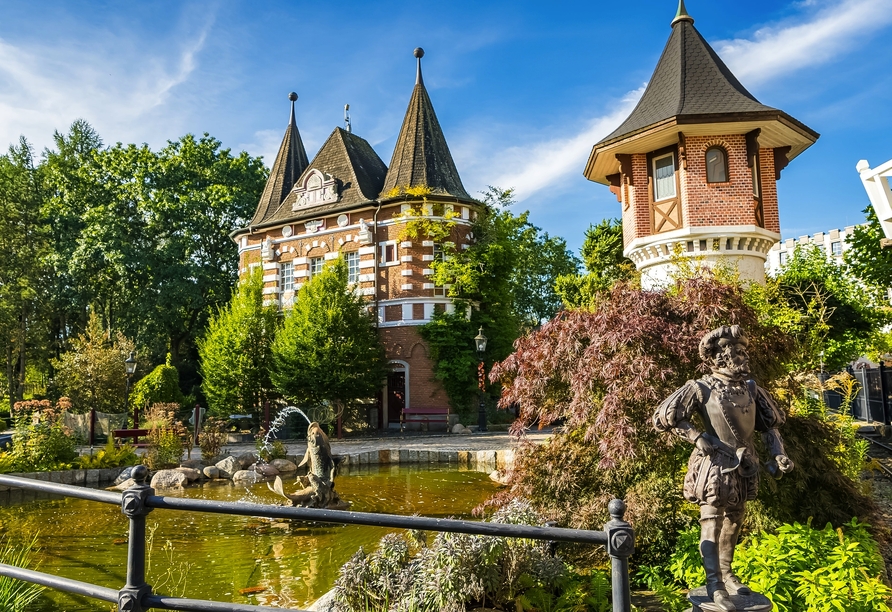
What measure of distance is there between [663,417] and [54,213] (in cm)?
3712

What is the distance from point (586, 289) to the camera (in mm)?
21516

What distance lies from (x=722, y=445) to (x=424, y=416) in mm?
22506

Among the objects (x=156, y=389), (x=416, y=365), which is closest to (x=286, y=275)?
A: (x=156, y=389)

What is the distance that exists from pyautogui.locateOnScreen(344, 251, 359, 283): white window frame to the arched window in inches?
649

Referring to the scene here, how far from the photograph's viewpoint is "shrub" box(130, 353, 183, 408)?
78.7ft

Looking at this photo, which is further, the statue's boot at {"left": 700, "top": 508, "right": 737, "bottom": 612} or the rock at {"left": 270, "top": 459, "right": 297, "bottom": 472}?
the rock at {"left": 270, "top": 459, "right": 297, "bottom": 472}

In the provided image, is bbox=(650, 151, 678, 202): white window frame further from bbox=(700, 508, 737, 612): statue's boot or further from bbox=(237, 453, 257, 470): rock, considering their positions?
bbox=(700, 508, 737, 612): statue's boot

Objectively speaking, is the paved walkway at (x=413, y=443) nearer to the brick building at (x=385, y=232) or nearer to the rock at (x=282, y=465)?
the rock at (x=282, y=465)

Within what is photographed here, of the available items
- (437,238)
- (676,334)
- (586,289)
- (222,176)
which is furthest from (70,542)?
(222,176)

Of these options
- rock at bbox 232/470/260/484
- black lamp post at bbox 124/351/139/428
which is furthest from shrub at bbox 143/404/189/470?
black lamp post at bbox 124/351/139/428

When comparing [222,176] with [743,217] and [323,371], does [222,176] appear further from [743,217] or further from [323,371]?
[743,217]

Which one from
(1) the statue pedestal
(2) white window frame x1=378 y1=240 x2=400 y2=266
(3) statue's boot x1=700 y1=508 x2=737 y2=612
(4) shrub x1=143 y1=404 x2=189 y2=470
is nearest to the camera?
(1) the statue pedestal

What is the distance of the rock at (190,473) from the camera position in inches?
506

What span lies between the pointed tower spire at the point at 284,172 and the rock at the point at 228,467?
19.7 m
